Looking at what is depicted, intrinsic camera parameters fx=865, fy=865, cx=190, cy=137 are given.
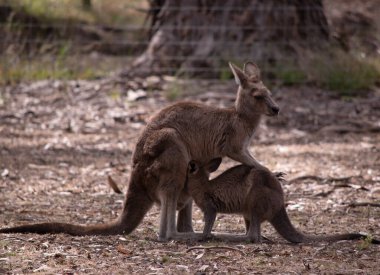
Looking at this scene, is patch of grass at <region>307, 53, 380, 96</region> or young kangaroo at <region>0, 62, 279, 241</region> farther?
patch of grass at <region>307, 53, 380, 96</region>

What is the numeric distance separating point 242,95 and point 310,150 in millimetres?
3756

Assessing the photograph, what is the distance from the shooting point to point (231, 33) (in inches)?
527

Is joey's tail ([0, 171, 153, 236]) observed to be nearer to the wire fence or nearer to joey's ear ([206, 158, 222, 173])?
joey's ear ([206, 158, 222, 173])

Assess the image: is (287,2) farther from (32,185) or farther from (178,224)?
(178,224)

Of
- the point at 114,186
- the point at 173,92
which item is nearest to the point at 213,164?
the point at 114,186

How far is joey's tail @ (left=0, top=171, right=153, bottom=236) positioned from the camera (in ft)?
20.6

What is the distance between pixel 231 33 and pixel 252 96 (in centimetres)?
666

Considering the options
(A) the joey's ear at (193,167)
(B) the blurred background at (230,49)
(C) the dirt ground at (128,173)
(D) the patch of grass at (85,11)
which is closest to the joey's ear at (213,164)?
(A) the joey's ear at (193,167)

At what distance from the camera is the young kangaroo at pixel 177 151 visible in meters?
6.29

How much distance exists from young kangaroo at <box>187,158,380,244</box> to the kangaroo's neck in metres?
0.52

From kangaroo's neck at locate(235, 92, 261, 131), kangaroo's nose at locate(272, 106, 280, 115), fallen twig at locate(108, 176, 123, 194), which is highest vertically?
kangaroo's nose at locate(272, 106, 280, 115)

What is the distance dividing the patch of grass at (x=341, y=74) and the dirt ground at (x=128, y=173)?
0.24m

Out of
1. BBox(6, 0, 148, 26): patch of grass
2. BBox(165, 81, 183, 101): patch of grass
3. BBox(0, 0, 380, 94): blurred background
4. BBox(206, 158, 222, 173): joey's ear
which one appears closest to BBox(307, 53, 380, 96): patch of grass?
BBox(0, 0, 380, 94): blurred background

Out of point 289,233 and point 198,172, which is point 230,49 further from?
point 289,233
